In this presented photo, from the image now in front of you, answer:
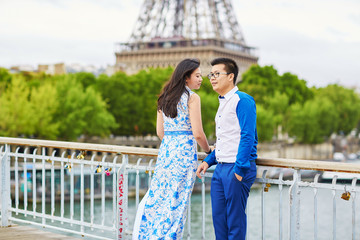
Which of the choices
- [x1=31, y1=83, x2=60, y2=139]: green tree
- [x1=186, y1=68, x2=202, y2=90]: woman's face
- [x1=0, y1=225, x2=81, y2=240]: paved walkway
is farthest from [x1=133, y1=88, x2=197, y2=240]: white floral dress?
[x1=31, y1=83, x2=60, y2=139]: green tree

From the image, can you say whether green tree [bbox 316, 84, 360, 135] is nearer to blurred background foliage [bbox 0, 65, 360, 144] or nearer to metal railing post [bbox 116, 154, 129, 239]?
blurred background foliage [bbox 0, 65, 360, 144]

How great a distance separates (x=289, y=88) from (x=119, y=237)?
5901 centimetres

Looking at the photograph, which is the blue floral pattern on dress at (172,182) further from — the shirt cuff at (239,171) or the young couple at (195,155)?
the shirt cuff at (239,171)

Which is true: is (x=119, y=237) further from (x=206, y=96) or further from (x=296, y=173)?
(x=206, y=96)

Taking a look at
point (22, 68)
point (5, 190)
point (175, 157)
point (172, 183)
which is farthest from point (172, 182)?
point (22, 68)

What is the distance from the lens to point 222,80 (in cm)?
482

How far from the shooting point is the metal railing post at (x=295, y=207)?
4871mm

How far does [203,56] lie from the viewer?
76.7 metres

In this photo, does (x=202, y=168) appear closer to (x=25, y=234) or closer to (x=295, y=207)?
(x=295, y=207)

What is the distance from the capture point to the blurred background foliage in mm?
41375

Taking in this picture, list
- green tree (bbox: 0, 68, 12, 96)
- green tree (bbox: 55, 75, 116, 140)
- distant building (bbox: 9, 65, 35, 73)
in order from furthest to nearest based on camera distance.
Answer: distant building (bbox: 9, 65, 35, 73) < green tree (bbox: 0, 68, 12, 96) < green tree (bbox: 55, 75, 116, 140)

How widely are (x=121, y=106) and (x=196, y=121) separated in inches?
1770

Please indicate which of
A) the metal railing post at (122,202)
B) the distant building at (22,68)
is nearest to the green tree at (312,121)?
the distant building at (22,68)

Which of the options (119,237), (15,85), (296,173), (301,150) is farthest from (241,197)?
(301,150)
